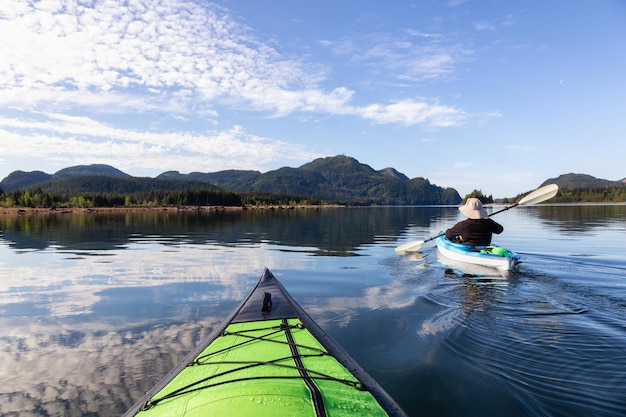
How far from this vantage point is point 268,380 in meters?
4.30

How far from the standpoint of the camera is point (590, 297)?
10805 millimetres

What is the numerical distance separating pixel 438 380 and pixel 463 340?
6.67 feet

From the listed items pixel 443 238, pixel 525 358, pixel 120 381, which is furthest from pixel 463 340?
pixel 443 238

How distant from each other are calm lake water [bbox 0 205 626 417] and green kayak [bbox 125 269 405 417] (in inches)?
53.0

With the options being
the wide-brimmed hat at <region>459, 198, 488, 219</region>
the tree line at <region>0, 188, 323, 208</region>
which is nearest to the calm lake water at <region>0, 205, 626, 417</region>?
the wide-brimmed hat at <region>459, 198, 488, 219</region>

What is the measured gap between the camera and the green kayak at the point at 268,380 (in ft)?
11.8

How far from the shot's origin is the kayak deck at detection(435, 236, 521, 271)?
14.7 m

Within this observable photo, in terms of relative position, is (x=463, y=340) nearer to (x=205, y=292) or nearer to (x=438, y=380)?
(x=438, y=380)

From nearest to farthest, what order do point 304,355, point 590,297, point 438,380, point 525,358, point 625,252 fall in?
point 304,355 → point 438,380 → point 525,358 → point 590,297 → point 625,252

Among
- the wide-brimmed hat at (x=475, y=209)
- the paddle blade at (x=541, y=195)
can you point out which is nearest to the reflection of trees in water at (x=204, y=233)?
the wide-brimmed hat at (x=475, y=209)

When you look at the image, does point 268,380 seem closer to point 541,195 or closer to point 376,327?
point 376,327

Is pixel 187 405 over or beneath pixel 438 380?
over

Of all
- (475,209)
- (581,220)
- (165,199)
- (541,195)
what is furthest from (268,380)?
(165,199)

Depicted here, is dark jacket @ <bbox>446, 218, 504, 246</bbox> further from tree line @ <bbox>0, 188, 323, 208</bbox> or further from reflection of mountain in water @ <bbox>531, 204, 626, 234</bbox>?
tree line @ <bbox>0, 188, 323, 208</bbox>
